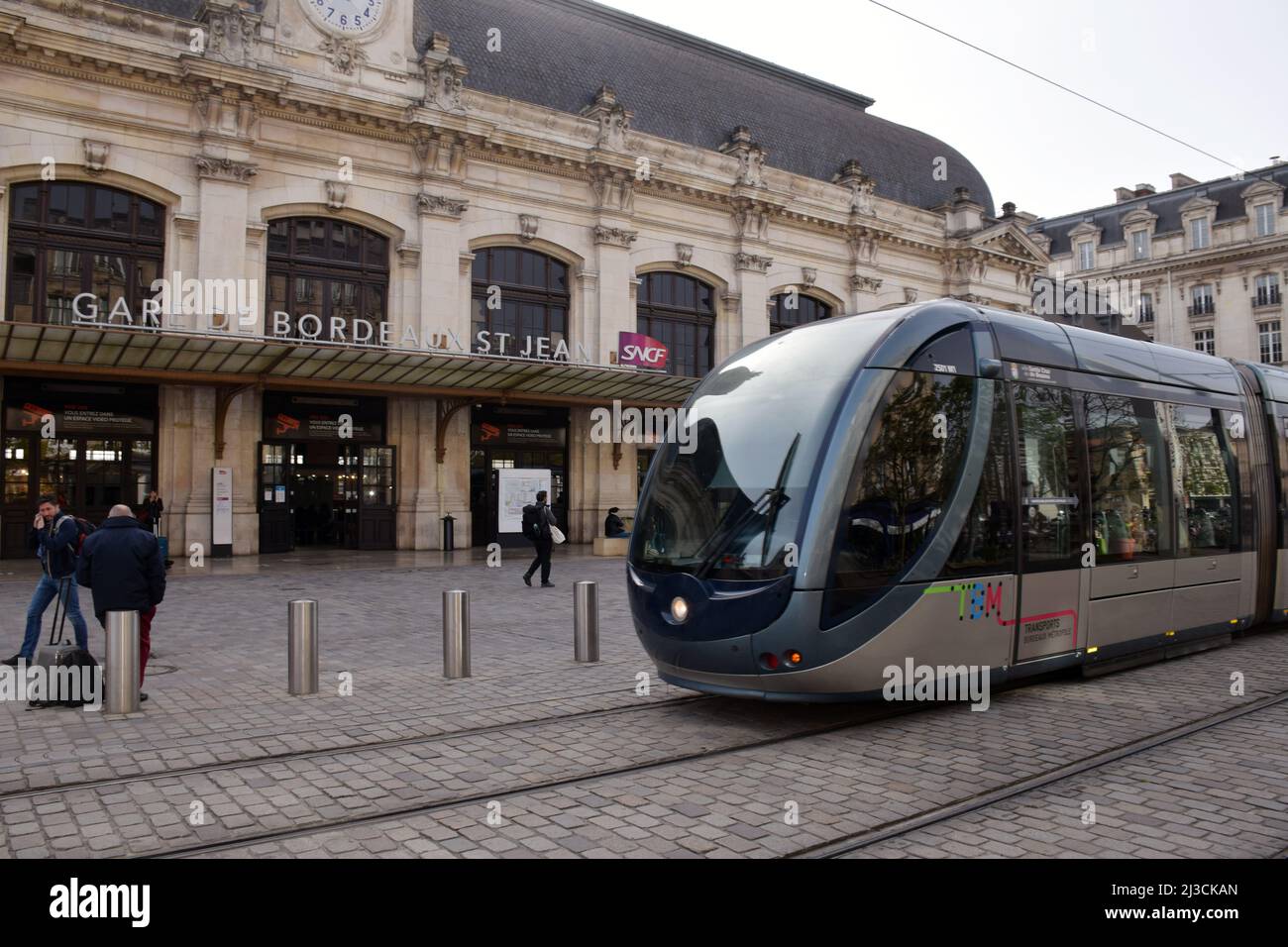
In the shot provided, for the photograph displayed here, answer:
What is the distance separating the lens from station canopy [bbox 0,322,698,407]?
1895 cm

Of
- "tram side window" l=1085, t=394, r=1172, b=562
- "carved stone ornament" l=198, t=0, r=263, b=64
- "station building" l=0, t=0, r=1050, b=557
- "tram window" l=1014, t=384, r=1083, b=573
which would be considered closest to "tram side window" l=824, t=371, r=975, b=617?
"tram window" l=1014, t=384, r=1083, b=573

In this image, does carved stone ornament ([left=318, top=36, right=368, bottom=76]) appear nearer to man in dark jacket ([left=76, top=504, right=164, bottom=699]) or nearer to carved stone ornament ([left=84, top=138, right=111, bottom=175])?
carved stone ornament ([left=84, top=138, right=111, bottom=175])

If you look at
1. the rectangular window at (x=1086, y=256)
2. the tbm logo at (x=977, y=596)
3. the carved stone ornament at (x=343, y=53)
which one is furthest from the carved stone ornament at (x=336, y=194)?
the rectangular window at (x=1086, y=256)

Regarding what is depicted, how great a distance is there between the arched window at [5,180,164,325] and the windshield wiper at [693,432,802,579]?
19.1 metres

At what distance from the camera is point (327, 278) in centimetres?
Result: 2533

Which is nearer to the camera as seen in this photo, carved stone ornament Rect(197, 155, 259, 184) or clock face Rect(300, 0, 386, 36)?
carved stone ornament Rect(197, 155, 259, 184)

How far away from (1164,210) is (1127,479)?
2450 inches

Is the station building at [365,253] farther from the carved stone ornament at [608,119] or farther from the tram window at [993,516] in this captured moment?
the tram window at [993,516]

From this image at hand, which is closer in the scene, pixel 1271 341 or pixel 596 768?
pixel 596 768

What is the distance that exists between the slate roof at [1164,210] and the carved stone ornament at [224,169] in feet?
173

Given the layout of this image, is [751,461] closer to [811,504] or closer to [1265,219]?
[811,504]

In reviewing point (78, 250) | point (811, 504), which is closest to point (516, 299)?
point (78, 250)
